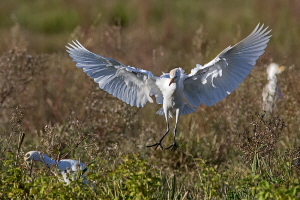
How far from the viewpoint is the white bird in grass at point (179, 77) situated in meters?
Answer: 4.80

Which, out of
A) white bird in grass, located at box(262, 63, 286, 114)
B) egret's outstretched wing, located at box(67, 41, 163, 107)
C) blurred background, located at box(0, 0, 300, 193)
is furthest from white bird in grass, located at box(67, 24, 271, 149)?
white bird in grass, located at box(262, 63, 286, 114)

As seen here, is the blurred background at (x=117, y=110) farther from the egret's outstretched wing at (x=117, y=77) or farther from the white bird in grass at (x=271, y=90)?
the egret's outstretched wing at (x=117, y=77)

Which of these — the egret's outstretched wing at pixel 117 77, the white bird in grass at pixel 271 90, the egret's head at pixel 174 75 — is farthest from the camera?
the white bird in grass at pixel 271 90

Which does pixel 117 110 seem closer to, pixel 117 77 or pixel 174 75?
pixel 117 77

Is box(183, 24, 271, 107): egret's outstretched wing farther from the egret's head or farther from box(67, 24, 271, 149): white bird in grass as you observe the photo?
the egret's head

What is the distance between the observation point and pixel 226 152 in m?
6.18

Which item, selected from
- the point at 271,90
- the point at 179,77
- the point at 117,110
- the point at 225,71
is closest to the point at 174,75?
the point at 179,77

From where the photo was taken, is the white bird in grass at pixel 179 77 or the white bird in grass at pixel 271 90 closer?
the white bird in grass at pixel 179 77

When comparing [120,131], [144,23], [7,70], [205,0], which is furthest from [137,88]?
[205,0]

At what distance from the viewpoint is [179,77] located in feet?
15.8

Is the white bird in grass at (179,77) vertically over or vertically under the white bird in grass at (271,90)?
under

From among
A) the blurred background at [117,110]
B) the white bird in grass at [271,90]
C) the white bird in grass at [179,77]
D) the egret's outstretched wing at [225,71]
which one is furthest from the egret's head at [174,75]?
the white bird in grass at [271,90]

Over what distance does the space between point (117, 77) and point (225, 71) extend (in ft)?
3.24

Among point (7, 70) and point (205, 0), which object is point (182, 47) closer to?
point (205, 0)
